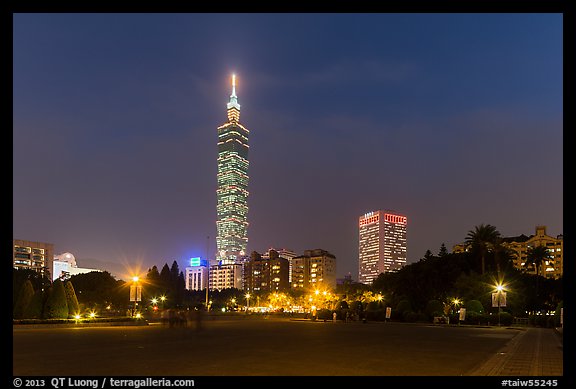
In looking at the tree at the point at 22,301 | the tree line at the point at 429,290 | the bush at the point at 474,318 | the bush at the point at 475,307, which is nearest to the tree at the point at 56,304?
the tree line at the point at 429,290

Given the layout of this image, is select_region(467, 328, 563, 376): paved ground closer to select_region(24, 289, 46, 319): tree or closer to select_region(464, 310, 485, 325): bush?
select_region(464, 310, 485, 325): bush

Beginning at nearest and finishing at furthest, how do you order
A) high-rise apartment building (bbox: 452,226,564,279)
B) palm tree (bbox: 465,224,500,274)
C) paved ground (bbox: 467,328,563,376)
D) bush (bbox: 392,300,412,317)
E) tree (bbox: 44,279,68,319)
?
paved ground (bbox: 467,328,563,376), tree (bbox: 44,279,68,319), bush (bbox: 392,300,412,317), palm tree (bbox: 465,224,500,274), high-rise apartment building (bbox: 452,226,564,279)

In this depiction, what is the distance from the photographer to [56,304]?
41.7 m

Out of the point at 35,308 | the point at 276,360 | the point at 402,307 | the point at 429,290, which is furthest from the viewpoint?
the point at 429,290

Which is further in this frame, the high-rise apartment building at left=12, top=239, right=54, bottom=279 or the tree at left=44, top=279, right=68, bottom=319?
the high-rise apartment building at left=12, top=239, right=54, bottom=279

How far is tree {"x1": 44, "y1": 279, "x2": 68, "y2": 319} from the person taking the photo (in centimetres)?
4144

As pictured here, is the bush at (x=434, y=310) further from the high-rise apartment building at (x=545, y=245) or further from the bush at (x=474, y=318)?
the high-rise apartment building at (x=545, y=245)

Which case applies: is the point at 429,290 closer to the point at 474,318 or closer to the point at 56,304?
the point at 474,318

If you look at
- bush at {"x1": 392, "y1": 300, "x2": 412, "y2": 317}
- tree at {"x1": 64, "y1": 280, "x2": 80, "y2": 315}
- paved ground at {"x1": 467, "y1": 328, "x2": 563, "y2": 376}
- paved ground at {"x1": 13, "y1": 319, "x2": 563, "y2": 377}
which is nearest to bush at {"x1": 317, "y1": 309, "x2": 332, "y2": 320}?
bush at {"x1": 392, "y1": 300, "x2": 412, "y2": 317}

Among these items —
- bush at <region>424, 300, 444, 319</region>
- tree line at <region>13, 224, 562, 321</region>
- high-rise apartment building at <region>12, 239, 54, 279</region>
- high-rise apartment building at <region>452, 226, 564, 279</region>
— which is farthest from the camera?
high-rise apartment building at <region>12, 239, 54, 279</region>

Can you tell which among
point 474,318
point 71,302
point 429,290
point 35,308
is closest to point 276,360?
point 35,308
